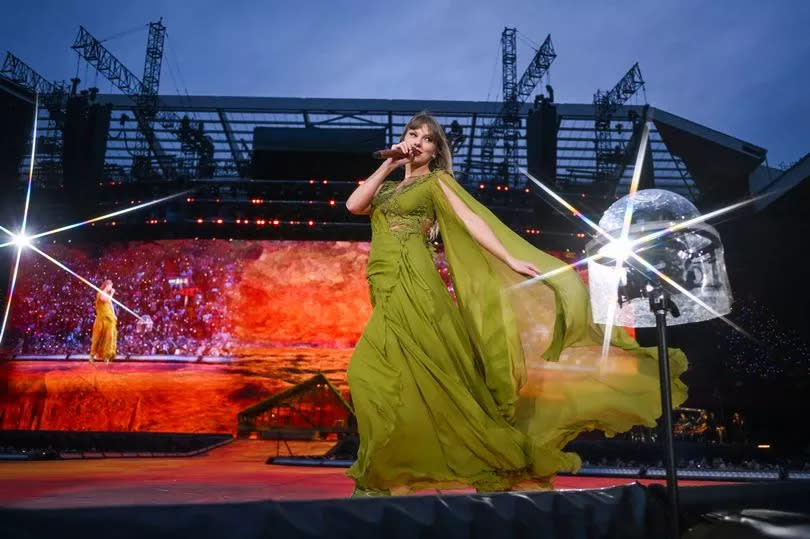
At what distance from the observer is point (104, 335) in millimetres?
11484

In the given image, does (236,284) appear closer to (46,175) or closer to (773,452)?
(46,175)

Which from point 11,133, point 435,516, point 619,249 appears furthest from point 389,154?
point 11,133

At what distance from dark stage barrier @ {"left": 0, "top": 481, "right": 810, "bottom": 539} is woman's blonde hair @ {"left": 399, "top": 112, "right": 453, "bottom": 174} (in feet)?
6.13

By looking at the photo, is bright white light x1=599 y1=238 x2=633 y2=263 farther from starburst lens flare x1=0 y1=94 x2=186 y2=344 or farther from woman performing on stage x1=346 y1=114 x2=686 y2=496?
starburst lens flare x1=0 y1=94 x2=186 y2=344

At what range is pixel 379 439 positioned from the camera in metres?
2.21

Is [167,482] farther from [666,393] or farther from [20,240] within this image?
[20,240]

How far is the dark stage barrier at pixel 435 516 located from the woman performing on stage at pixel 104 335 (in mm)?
11991

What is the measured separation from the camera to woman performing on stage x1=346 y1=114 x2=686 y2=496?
2299 mm

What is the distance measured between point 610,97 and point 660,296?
1337 cm

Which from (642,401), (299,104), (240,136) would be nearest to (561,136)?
(299,104)

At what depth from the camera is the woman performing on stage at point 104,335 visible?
11477 millimetres

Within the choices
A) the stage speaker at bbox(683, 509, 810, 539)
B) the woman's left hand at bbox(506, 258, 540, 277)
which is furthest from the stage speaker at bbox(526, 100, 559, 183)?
the stage speaker at bbox(683, 509, 810, 539)

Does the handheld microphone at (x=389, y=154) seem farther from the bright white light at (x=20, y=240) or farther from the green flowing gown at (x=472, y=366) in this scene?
the bright white light at (x=20, y=240)

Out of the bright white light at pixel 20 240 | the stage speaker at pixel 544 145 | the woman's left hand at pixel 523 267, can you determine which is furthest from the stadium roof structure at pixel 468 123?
the woman's left hand at pixel 523 267
